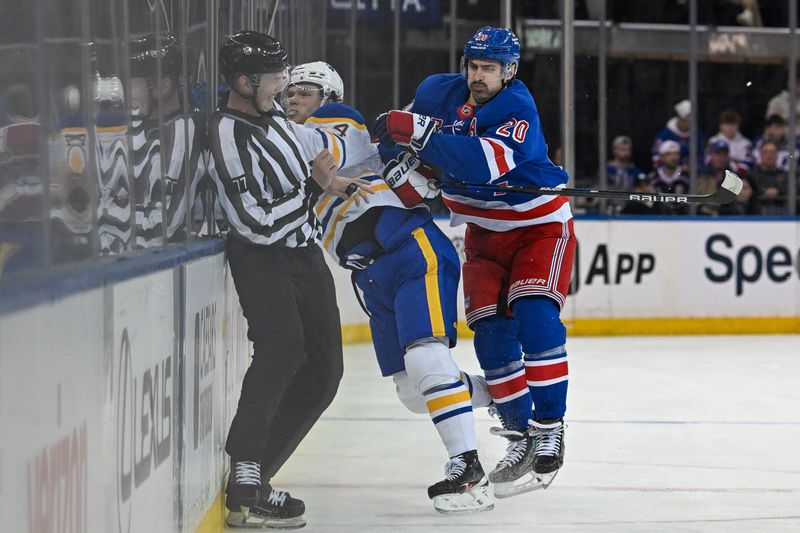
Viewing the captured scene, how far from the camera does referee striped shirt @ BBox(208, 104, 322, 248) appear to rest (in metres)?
2.89

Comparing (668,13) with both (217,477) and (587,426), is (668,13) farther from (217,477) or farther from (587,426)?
(217,477)

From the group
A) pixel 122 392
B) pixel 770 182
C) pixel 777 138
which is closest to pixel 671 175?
pixel 770 182

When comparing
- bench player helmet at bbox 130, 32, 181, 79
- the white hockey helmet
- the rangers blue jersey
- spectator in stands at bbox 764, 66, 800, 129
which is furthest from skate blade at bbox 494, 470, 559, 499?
spectator in stands at bbox 764, 66, 800, 129

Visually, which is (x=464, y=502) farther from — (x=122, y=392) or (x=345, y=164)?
(x=122, y=392)

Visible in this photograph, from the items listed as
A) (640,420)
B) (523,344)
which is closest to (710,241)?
(640,420)

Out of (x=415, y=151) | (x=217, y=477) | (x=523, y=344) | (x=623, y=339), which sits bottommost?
(x=623, y=339)

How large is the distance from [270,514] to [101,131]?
4.65 feet

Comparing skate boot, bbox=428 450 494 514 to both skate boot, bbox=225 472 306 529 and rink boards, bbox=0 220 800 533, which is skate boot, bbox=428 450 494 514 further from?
rink boards, bbox=0 220 800 533

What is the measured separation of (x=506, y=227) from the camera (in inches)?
140

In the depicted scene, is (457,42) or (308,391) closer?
(308,391)

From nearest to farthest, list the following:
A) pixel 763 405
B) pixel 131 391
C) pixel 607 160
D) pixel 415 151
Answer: pixel 131 391
pixel 415 151
pixel 763 405
pixel 607 160

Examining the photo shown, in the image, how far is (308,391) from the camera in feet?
10.3

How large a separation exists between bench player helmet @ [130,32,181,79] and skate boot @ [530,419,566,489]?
1358mm

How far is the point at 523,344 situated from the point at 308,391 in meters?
0.61
